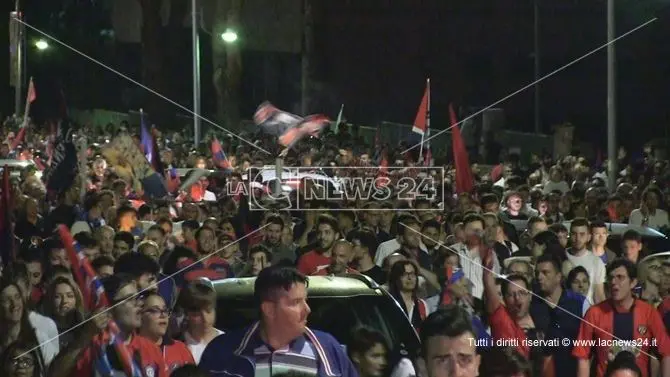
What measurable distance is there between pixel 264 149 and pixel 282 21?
16487mm

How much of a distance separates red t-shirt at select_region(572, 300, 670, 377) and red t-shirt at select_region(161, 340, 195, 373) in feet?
7.34

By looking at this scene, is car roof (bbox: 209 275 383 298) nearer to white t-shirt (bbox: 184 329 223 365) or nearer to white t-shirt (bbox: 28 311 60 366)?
white t-shirt (bbox: 184 329 223 365)

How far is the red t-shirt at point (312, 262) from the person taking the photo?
36.2 feet

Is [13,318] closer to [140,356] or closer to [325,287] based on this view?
[140,356]

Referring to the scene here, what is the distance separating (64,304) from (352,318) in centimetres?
182

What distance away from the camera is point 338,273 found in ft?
33.3

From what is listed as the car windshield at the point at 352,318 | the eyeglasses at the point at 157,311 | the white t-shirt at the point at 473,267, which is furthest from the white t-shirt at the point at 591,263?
the eyeglasses at the point at 157,311

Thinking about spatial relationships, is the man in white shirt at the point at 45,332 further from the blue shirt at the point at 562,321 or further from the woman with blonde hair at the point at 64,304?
the blue shirt at the point at 562,321

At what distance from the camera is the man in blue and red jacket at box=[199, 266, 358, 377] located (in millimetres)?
6105

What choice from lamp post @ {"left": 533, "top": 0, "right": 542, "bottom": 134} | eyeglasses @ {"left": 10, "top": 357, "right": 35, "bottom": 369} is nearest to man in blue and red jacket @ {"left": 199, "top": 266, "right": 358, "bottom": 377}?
eyeglasses @ {"left": 10, "top": 357, "right": 35, "bottom": 369}

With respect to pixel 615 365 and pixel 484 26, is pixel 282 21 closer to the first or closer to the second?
pixel 484 26

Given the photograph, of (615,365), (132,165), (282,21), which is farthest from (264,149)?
(615,365)

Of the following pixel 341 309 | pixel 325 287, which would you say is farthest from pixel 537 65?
pixel 341 309

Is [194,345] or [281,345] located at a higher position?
[281,345]
